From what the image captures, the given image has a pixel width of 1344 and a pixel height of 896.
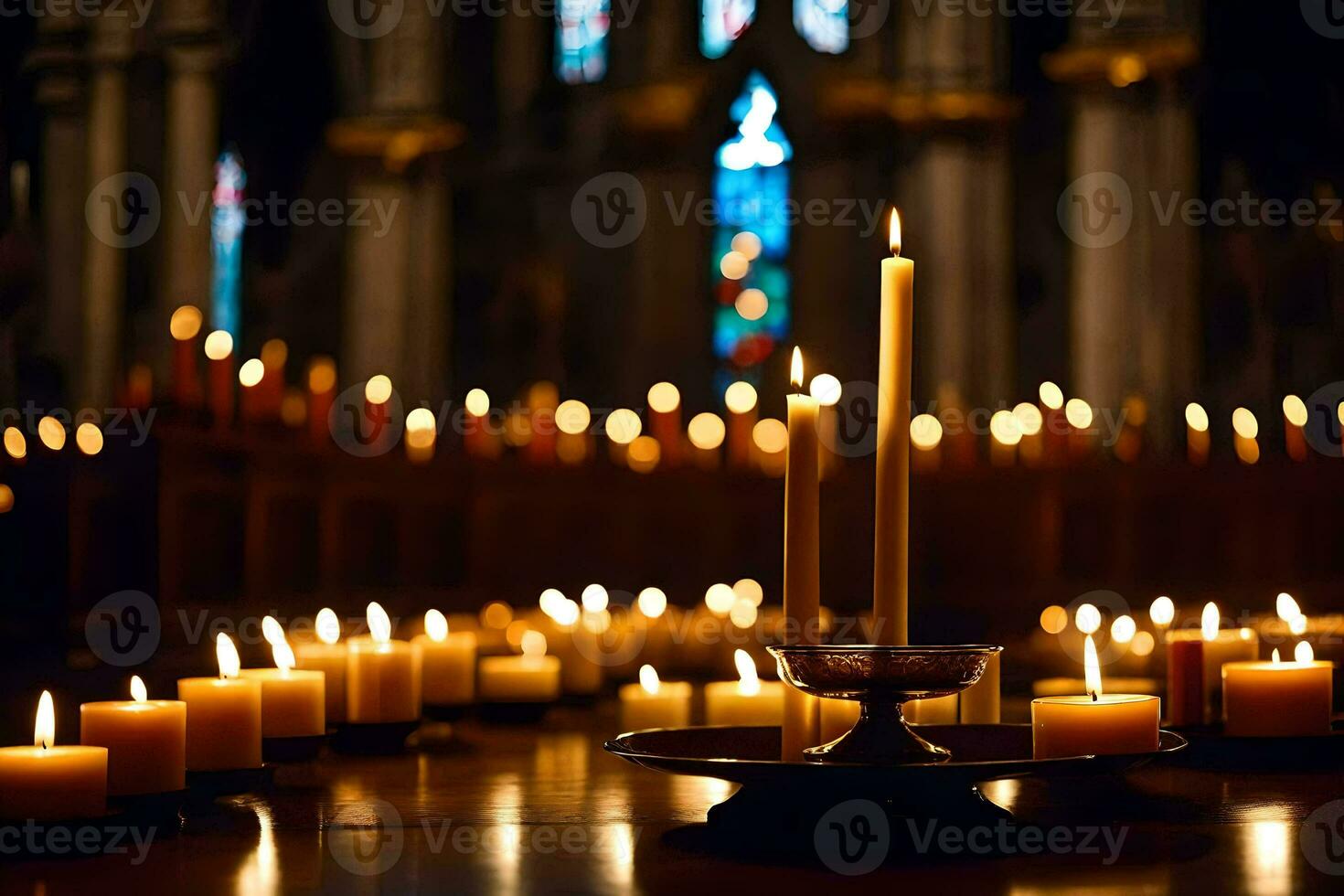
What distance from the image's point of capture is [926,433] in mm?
7977

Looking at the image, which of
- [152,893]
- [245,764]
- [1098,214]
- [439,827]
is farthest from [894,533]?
[1098,214]

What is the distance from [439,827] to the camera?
212 centimetres

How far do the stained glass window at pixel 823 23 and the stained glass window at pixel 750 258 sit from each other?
3.13 ft

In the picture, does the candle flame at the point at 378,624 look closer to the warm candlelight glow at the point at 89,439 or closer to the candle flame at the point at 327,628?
the candle flame at the point at 327,628

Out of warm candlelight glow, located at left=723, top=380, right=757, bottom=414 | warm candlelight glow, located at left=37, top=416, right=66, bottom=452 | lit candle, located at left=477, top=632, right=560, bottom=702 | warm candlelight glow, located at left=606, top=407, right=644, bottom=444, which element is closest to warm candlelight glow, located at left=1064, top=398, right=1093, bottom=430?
warm candlelight glow, located at left=723, top=380, right=757, bottom=414

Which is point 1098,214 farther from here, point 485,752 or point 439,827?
point 439,827

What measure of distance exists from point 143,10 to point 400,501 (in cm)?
740

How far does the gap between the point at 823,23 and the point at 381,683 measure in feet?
40.0

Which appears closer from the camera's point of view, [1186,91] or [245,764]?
[245,764]

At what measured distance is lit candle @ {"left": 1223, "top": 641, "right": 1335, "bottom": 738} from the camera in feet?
8.45

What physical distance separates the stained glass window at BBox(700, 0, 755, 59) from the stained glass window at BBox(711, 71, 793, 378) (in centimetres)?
91

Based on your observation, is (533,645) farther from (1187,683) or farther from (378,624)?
(1187,683)

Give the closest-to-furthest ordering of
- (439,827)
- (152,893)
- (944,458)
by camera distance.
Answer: (152,893)
(439,827)
(944,458)

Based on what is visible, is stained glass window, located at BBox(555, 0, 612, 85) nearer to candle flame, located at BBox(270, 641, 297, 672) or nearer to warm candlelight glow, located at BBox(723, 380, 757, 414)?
warm candlelight glow, located at BBox(723, 380, 757, 414)
